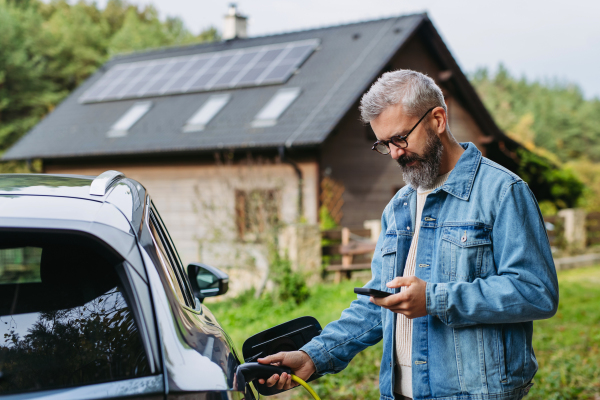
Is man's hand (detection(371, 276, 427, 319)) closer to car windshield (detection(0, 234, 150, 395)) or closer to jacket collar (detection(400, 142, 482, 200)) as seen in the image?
jacket collar (detection(400, 142, 482, 200))

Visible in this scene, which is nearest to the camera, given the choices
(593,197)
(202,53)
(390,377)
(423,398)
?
(423,398)

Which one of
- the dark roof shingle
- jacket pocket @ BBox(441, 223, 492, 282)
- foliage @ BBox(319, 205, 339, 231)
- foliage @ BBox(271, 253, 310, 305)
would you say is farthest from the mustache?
foliage @ BBox(319, 205, 339, 231)

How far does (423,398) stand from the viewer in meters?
2.20

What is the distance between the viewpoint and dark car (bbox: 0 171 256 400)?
1582mm

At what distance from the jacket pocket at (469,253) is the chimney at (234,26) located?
20.0 metres

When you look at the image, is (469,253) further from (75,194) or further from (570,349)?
(570,349)

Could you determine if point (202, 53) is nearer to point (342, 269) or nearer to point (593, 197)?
point (342, 269)

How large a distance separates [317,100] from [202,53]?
7.08m

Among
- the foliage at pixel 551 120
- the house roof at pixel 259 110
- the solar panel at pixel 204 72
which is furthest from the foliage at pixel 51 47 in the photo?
the foliage at pixel 551 120

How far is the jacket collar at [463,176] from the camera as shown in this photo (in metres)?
2.22

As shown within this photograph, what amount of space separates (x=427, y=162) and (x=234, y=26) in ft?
65.6

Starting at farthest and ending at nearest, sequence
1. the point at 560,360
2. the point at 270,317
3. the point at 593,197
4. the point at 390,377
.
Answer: the point at 593,197
the point at 270,317
the point at 560,360
the point at 390,377

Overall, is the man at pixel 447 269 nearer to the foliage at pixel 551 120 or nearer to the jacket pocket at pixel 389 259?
the jacket pocket at pixel 389 259

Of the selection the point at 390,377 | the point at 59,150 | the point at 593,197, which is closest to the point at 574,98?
the point at 593,197
